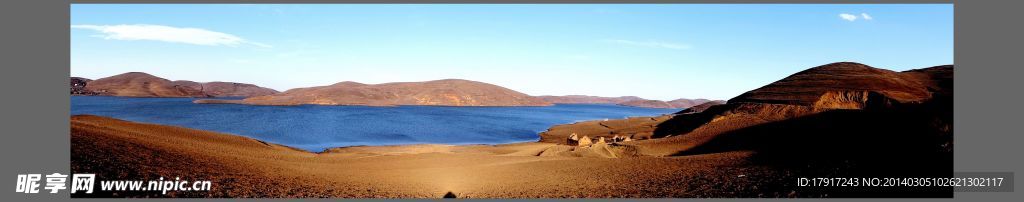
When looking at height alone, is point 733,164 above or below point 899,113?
below

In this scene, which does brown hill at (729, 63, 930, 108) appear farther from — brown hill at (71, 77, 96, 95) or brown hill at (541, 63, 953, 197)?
brown hill at (71, 77, 96, 95)

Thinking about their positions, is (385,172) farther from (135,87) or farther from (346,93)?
(135,87)

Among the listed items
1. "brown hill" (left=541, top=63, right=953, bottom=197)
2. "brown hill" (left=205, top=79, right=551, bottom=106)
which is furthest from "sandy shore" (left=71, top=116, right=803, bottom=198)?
"brown hill" (left=205, top=79, right=551, bottom=106)

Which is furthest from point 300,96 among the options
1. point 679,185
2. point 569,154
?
point 679,185

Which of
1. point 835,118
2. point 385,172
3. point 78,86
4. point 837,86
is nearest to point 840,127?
point 835,118

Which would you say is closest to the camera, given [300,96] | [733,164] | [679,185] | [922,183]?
[922,183]

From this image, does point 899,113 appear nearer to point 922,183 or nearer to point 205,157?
point 922,183
